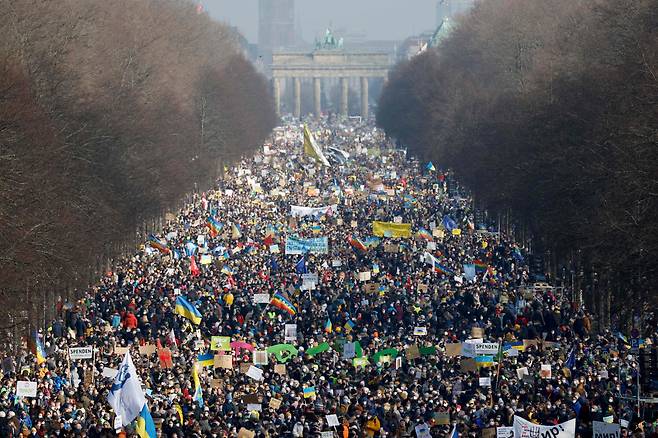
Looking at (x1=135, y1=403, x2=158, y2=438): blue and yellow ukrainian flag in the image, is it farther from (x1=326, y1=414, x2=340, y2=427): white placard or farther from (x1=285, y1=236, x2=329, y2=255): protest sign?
(x1=285, y1=236, x2=329, y2=255): protest sign

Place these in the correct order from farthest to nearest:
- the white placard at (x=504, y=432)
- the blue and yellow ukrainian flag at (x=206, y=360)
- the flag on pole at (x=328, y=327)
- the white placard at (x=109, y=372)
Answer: the flag on pole at (x=328, y=327) → the blue and yellow ukrainian flag at (x=206, y=360) → the white placard at (x=109, y=372) → the white placard at (x=504, y=432)

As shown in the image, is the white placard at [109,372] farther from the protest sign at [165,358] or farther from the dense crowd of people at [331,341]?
the protest sign at [165,358]

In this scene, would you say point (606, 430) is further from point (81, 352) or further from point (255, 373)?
point (81, 352)

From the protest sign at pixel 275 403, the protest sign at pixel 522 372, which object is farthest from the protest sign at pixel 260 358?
the protest sign at pixel 522 372

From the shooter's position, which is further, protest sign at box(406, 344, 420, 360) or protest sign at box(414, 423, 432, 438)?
protest sign at box(406, 344, 420, 360)

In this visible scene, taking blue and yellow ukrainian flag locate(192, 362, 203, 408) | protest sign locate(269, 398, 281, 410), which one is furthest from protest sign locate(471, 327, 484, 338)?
protest sign locate(269, 398, 281, 410)

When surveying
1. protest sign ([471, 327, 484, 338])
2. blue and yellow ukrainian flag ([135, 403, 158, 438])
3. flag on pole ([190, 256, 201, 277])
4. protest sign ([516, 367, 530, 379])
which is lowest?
flag on pole ([190, 256, 201, 277])
